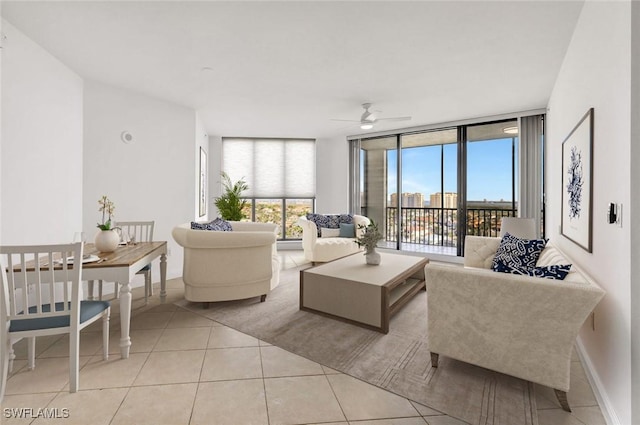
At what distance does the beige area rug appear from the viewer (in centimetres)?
178

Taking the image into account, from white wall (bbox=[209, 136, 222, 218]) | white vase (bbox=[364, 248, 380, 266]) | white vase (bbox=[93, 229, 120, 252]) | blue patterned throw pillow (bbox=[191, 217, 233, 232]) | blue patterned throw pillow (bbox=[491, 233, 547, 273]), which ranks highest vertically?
white wall (bbox=[209, 136, 222, 218])

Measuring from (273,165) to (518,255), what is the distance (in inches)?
209

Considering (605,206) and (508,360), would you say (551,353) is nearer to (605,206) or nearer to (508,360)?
(508,360)

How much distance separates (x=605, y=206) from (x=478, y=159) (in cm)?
413

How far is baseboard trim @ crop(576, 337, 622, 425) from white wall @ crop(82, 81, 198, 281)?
15.6 feet

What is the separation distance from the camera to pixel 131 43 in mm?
2807

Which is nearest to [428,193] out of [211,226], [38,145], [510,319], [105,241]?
[211,226]

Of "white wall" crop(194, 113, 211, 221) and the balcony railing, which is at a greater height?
"white wall" crop(194, 113, 211, 221)

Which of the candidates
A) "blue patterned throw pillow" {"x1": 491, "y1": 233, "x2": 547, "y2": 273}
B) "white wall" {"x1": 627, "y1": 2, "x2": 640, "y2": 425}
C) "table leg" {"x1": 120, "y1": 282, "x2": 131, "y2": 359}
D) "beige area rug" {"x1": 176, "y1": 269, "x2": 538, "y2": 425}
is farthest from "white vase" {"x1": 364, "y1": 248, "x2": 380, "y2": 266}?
"table leg" {"x1": 120, "y1": 282, "x2": 131, "y2": 359}

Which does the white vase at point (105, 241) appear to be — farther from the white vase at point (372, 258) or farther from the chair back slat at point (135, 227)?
the white vase at point (372, 258)

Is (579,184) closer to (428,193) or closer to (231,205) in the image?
(428,193)

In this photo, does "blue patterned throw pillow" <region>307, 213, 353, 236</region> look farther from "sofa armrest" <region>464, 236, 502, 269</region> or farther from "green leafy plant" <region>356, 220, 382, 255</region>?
"sofa armrest" <region>464, 236, 502, 269</region>

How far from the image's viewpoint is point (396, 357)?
233 centimetres

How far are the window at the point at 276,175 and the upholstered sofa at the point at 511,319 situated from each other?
5.40 m
